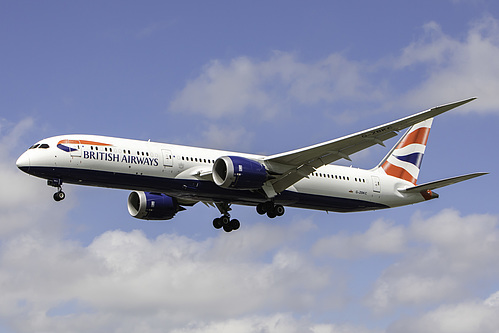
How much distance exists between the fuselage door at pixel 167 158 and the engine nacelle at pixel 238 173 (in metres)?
2.30

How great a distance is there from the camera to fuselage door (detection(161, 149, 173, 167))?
4191 cm

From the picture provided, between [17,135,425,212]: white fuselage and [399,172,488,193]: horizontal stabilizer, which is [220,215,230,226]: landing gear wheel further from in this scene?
[399,172,488,193]: horizontal stabilizer

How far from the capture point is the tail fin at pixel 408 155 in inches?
2047

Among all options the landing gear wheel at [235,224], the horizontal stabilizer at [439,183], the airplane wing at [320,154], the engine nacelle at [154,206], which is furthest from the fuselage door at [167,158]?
the horizontal stabilizer at [439,183]

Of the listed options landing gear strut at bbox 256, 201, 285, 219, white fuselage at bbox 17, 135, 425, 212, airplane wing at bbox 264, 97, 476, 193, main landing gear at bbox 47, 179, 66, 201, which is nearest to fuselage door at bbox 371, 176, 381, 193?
white fuselage at bbox 17, 135, 425, 212

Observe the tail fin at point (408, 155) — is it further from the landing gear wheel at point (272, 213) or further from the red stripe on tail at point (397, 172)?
the landing gear wheel at point (272, 213)

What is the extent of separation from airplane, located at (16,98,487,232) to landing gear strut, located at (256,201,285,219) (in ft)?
0.19

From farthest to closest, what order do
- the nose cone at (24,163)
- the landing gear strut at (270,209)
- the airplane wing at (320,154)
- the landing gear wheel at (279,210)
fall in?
1. the landing gear wheel at (279,210)
2. the landing gear strut at (270,209)
3. the nose cone at (24,163)
4. the airplane wing at (320,154)

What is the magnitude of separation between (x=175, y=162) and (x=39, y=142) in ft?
22.9

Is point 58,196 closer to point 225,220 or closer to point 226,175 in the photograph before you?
point 226,175

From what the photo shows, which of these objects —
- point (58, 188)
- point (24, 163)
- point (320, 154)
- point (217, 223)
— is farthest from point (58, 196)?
point (320, 154)

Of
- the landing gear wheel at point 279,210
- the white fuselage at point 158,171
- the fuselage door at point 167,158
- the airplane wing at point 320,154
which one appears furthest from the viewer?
the landing gear wheel at point 279,210

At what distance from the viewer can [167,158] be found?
42.1 m

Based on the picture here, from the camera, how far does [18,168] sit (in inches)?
1575
